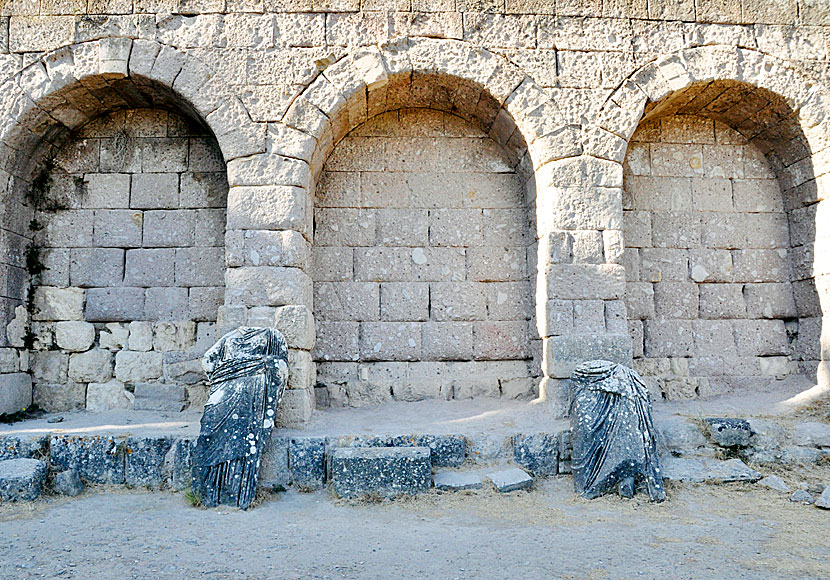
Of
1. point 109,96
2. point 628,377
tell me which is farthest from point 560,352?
point 109,96

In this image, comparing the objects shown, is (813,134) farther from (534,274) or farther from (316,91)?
(316,91)

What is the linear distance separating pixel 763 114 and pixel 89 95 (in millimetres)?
6049

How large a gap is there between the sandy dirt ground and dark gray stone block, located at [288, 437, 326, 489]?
0.43ft

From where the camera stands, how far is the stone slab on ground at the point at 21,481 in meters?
3.77

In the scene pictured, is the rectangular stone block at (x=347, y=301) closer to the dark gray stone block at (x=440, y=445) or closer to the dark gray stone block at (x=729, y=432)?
the dark gray stone block at (x=440, y=445)

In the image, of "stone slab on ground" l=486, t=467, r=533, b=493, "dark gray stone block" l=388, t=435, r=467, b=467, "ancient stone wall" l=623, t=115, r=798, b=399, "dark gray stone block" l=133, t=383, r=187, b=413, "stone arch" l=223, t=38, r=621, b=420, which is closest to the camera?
"stone slab on ground" l=486, t=467, r=533, b=493

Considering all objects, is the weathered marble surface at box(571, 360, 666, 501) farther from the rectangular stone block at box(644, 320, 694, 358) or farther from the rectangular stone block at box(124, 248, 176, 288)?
the rectangular stone block at box(124, 248, 176, 288)

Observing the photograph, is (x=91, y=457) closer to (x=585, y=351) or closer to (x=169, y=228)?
(x=169, y=228)

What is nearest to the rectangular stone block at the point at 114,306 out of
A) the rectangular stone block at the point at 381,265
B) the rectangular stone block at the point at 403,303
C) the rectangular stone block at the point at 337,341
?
the rectangular stone block at the point at 337,341

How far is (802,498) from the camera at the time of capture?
3.81 metres

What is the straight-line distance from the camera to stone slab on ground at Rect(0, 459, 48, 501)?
12.4 feet

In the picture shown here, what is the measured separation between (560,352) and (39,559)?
3624 millimetres

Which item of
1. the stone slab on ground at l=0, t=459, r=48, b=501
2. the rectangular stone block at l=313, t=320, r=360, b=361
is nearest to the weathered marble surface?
the rectangular stone block at l=313, t=320, r=360, b=361

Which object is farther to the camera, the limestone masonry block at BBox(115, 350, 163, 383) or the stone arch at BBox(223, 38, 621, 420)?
the limestone masonry block at BBox(115, 350, 163, 383)
